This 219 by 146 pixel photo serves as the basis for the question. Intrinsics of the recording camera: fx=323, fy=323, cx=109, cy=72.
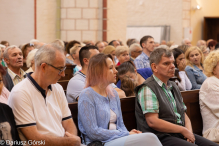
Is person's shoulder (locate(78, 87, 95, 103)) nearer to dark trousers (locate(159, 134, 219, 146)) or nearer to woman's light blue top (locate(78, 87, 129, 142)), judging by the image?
woman's light blue top (locate(78, 87, 129, 142))

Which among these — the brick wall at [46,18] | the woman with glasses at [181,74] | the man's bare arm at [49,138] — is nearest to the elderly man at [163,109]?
the man's bare arm at [49,138]

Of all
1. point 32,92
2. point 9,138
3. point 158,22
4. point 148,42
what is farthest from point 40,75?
point 158,22

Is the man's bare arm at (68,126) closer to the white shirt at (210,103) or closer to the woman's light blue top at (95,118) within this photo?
the woman's light blue top at (95,118)

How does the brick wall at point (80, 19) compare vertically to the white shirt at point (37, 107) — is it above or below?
above

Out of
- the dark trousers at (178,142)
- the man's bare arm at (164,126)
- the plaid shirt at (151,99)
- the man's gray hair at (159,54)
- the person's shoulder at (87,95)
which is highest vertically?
the man's gray hair at (159,54)

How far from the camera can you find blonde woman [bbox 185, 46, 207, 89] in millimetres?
5066

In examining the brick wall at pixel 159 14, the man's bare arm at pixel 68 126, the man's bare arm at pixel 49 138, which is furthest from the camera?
the brick wall at pixel 159 14

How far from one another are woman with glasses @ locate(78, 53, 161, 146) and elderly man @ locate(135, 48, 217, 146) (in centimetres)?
28

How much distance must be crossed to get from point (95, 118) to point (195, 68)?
10.2ft

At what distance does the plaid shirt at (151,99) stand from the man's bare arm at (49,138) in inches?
31.3

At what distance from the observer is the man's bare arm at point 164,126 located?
2887mm

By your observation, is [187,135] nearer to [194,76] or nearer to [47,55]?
[47,55]

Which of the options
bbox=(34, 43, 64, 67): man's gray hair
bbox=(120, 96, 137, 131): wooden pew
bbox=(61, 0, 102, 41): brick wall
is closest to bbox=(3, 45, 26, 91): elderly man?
bbox=(120, 96, 137, 131): wooden pew

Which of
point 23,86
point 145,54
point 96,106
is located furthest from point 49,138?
point 145,54
